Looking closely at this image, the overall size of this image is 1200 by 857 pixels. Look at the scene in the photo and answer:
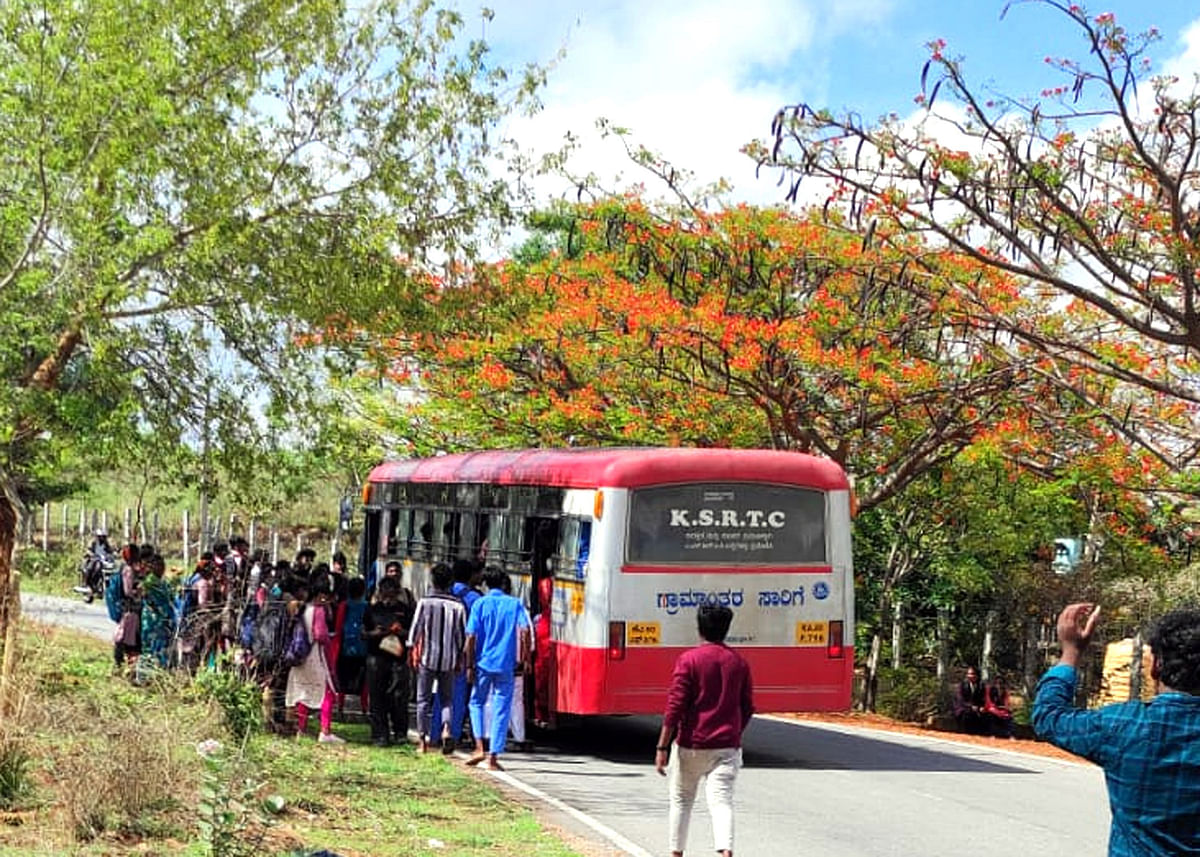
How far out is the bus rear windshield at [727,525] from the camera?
15.0 m

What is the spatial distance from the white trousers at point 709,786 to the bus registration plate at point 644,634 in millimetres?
5635

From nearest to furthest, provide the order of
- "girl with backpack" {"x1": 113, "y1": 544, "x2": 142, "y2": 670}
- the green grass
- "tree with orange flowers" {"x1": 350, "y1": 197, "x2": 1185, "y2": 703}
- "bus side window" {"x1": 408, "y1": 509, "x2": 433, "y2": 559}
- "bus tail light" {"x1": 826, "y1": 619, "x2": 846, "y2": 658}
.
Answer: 1. the green grass
2. "bus tail light" {"x1": 826, "y1": 619, "x2": 846, "y2": 658}
3. "girl with backpack" {"x1": 113, "y1": 544, "x2": 142, "y2": 670}
4. "bus side window" {"x1": 408, "y1": 509, "x2": 433, "y2": 559}
5. "tree with orange flowers" {"x1": 350, "y1": 197, "x2": 1185, "y2": 703}

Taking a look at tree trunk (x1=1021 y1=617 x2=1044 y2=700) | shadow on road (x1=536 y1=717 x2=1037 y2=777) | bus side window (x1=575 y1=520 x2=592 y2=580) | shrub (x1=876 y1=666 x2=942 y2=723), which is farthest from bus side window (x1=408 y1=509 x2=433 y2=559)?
tree trunk (x1=1021 y1=617 x2=1044 y2=700)

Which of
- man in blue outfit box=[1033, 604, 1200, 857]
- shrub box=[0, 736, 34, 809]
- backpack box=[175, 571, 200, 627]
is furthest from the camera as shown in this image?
backpack box=[175, 571, 200, 627]

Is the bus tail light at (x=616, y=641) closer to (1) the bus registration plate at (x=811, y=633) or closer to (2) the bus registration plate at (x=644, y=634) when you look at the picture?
(2) the bus registration plate at (x=644, y=634)

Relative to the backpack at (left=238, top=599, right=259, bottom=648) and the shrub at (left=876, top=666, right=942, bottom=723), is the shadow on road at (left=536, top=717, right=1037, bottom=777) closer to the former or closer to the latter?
the backpack at (left=238, top=599, right=259, bottom=648)

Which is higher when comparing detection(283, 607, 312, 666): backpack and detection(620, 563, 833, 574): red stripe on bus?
detection(620, 563, 833, 574): red stripe on bus

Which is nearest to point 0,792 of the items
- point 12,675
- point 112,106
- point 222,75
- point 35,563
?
point 12,675

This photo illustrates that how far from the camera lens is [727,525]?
15.3 meters

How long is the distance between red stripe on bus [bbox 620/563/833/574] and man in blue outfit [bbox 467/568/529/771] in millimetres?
1259

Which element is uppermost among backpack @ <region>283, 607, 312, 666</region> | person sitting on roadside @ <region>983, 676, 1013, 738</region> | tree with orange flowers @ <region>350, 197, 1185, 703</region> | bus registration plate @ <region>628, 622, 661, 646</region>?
tree with orange flowers @ <region>350, 197, 1185, 703</region>

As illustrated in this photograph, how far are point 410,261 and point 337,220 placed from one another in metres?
0.86

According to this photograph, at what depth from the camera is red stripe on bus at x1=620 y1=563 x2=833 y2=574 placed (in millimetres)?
14867

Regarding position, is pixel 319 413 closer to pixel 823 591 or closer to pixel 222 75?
pixel 222 75
